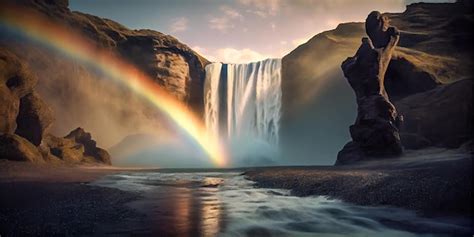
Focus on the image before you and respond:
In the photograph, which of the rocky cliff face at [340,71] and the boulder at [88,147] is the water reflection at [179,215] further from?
the boulder at [88,147]

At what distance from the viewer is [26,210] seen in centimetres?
1261

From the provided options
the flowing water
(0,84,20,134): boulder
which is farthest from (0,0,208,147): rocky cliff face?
the flowing water

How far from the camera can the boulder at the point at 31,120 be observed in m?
43.2

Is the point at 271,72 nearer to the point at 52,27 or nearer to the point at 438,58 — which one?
the point at 438,58

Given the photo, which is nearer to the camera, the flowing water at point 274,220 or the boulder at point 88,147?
the flowing water at point 274,220

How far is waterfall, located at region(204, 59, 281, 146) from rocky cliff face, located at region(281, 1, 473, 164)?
4366 mm

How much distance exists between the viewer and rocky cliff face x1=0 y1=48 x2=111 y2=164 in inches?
1351

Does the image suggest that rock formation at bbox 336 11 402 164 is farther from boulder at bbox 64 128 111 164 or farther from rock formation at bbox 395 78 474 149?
boulder at bbox 64 128 111 164

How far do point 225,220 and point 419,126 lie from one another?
36778 mm

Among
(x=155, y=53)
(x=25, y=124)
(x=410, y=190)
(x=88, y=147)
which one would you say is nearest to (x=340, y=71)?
(x=155, y=53)

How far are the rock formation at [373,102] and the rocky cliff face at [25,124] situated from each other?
34058 millimetres

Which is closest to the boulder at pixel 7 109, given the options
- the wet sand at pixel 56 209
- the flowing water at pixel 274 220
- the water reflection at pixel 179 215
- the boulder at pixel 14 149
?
the boulder at pixel 14 149

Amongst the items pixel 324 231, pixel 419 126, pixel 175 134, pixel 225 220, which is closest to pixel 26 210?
pixel 225 220

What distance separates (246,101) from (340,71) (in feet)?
72.9
